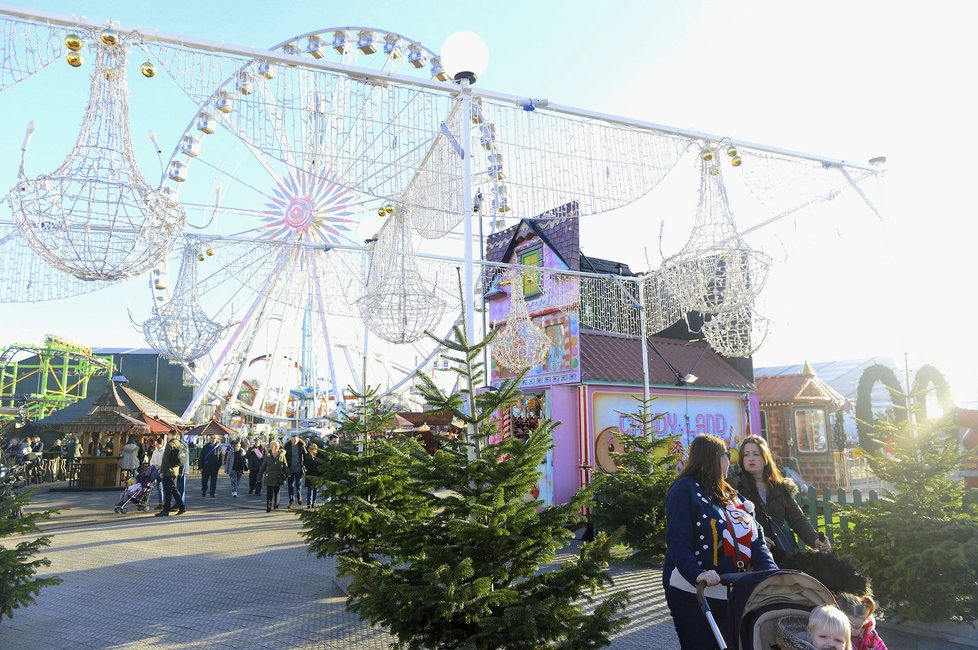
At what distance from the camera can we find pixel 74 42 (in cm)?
444

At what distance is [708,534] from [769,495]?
4.29 feet

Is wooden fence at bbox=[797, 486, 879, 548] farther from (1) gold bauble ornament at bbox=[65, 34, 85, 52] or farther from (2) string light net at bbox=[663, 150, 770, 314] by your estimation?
(1) gold bauble ornament at bbox=[65, 34, 85, 52]

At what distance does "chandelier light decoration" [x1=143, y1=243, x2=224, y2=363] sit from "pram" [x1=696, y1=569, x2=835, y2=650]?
1287 centimetres

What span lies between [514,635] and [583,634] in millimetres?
418

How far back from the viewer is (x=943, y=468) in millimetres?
5539

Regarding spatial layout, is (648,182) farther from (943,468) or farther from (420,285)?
(943,468)

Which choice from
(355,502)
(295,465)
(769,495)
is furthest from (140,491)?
(769,495)

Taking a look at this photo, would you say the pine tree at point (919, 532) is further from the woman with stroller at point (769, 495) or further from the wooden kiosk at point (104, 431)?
the wooden kiosk at point (104, 431)

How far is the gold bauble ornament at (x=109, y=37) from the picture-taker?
179 inches

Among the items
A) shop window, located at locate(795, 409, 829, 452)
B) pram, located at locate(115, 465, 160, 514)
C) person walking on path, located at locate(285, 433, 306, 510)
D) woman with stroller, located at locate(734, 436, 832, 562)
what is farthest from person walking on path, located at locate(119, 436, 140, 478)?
shop window, located at locate(795, 409, 829, 452)

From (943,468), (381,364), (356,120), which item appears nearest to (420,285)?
(356,120)

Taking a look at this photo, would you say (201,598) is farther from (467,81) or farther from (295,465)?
(295,465)

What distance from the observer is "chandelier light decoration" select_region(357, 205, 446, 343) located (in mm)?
7660

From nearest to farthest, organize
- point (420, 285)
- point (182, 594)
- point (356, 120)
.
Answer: point (356, 120) < point (182, 594) < point (420, 285)
